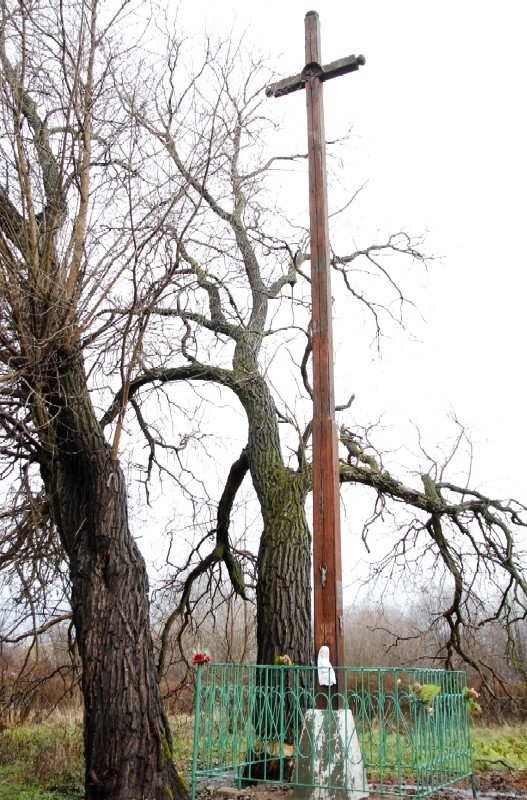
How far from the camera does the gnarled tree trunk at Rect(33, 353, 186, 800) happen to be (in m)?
6.33

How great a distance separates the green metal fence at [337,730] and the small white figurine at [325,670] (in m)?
0.09

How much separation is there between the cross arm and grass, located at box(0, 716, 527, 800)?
749 cm

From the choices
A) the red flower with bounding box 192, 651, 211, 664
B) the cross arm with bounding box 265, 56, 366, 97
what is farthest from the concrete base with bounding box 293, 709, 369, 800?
the cross arm with bounding box 265, 56, 366, 97

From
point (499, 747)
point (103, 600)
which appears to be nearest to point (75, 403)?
point (103, 600)

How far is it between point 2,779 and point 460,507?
22.5 ft

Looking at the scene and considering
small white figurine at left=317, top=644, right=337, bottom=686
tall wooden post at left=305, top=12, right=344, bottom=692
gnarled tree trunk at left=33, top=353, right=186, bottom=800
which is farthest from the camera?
gnarled tree trunk at left=33, top=353, right=186, bottom=800

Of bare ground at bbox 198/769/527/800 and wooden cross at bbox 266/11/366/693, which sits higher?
wooden cross at bbox 266/11/366/693

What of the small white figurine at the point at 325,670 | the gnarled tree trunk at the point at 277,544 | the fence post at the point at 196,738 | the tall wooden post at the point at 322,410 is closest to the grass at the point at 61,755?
the fence post at the point at 196,738

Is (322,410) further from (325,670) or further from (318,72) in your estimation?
(318,72)

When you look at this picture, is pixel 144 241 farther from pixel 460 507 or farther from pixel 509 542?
pixel 509 542

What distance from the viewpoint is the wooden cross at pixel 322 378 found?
20.5ft

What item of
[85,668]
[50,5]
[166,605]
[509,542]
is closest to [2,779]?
[85,668]

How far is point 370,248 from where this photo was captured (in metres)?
11.8

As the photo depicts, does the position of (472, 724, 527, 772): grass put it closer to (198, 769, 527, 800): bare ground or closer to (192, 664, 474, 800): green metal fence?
(198, 769, 527, 800): bare ground
